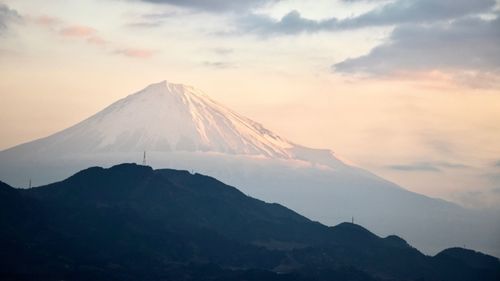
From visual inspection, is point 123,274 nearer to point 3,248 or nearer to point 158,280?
point 158,280

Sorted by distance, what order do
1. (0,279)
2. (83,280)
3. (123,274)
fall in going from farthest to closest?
(123,274), (83,280), (0,279)

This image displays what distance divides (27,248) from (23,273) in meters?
15.1

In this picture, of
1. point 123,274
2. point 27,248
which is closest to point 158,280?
point 123,274

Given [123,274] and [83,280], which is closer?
[83,280]

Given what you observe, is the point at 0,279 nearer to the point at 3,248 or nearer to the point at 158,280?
the point at 3,248

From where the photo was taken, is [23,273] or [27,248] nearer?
[23,273]

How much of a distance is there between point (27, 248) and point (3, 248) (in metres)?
6.17

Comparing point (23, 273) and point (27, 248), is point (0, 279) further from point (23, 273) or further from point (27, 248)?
point (27, 248)

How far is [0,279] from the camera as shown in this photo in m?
173

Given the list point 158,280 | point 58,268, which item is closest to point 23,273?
point 58,268

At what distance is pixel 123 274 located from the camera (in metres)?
197

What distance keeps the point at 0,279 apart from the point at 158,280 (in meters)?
34.0

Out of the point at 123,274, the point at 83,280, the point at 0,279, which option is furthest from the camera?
the point at 123,274

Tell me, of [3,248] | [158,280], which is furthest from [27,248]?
[158,280]
